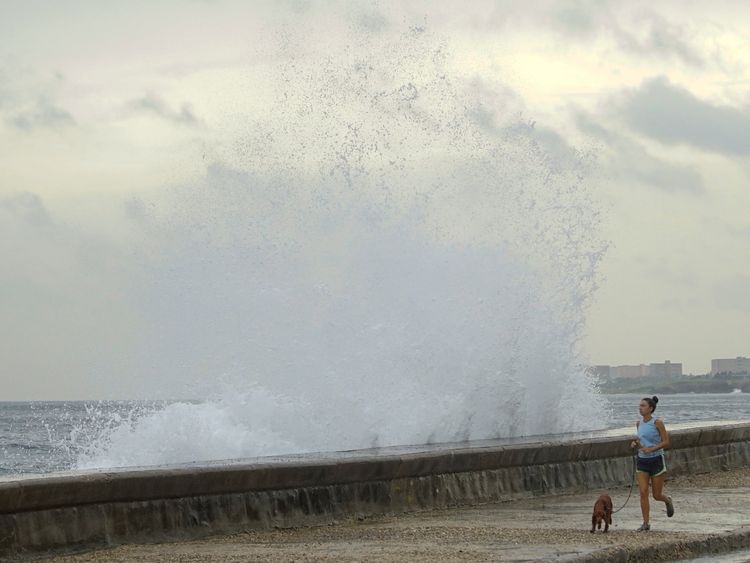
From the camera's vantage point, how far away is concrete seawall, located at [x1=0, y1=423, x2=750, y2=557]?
30.4ft

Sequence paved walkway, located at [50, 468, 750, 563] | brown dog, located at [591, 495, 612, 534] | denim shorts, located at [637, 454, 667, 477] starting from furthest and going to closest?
denim shorts, located at [637, 454, 667, 477] < brown dog, located at [591, 495, 612, 534] < paved walkway, located at [50, 468, 750, 563]

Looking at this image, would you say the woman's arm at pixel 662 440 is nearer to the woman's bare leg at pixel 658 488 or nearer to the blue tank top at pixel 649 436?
the blue tank top at pixel 649 436

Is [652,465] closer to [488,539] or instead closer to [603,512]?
[603,512]

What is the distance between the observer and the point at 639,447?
11.5 meters

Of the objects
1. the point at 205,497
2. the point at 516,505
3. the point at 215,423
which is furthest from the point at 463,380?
the point at 205,497

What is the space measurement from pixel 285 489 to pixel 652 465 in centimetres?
316

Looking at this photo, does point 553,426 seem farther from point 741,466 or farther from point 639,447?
point 639,447

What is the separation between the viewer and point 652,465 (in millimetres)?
11422

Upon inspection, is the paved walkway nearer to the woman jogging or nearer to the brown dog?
the brown dog

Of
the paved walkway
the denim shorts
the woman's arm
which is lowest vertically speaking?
the paved walkway

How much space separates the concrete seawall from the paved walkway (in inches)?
6.7

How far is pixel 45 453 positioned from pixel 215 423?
3396 cm

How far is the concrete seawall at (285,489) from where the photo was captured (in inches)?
365

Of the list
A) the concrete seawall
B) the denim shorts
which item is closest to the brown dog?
the denim shorts
